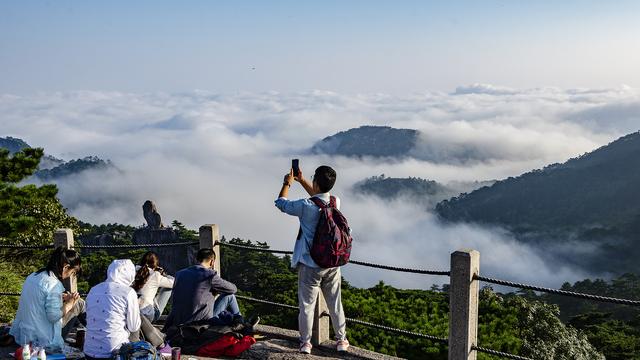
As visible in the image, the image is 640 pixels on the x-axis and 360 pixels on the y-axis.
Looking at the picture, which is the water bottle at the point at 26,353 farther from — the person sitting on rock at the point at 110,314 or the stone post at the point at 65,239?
the stone post at the point at 65,239

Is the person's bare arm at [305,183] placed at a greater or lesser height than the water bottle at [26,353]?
greater

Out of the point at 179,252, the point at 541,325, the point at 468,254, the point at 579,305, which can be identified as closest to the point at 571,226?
the point at 579,305

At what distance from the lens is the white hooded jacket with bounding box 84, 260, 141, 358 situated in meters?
5.40

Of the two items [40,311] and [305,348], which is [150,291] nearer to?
[40,311]

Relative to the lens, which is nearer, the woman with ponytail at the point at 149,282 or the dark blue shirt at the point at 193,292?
the dark blue shirt at the point at 193,292

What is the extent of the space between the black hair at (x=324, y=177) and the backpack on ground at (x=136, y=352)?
219cm

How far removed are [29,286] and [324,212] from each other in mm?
3042

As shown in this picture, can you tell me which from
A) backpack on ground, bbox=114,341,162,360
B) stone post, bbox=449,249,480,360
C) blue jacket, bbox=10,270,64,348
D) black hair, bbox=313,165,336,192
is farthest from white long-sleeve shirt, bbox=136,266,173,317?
stone post, bbox=449,249,480,360

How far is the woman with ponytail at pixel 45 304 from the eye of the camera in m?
5.97

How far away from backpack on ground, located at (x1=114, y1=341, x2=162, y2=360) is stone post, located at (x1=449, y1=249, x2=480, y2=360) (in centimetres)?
284

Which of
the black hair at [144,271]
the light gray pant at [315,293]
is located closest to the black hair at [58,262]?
the black hair at [144,271]

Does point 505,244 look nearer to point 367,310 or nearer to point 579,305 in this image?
point 579,305

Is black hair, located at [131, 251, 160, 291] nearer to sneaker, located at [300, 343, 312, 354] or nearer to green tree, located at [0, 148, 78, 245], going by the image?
sneaker, located at [300, 343, 312, 354]

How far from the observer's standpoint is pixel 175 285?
6.20 meters
